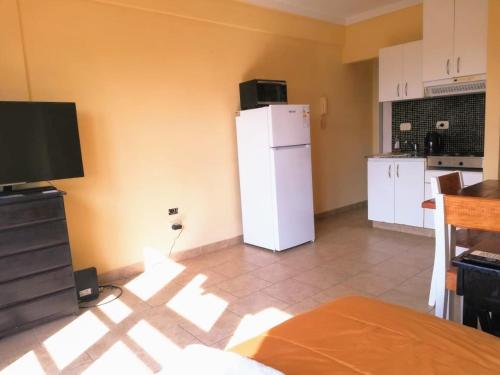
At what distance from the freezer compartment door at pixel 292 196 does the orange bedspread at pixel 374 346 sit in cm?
248

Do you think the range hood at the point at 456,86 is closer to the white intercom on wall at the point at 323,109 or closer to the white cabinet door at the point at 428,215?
the white cabinet door at the point at 428,215

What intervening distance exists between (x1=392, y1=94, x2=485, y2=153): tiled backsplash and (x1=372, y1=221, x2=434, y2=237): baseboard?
1112 mm

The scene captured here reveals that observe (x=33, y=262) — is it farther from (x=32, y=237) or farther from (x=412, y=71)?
(x=412, y=71)


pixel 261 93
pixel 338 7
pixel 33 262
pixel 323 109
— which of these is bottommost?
pixel 33 262

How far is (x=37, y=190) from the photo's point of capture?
104 inches

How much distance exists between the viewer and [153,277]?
3.43 m

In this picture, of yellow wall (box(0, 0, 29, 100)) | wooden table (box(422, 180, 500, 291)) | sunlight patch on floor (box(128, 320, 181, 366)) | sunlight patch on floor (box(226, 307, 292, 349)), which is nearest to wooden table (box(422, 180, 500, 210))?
wooden table (box(422, 180, 500, 291))

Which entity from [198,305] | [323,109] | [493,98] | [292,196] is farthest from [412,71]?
[198,305]

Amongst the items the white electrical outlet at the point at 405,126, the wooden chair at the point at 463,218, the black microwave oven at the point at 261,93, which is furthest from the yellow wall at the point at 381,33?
the wooden chair at the point at 463,218

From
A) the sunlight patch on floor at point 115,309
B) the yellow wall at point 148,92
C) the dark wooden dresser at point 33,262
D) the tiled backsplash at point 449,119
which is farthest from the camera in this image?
the tiled backsplash at point 449,119

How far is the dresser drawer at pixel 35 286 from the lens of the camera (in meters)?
2.43

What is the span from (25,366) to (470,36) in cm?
465

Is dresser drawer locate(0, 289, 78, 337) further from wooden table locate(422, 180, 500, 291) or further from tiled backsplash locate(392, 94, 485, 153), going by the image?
tiled backsplash locate(392, 94, 485, 153)

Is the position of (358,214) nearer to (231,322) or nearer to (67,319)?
(231,322)
